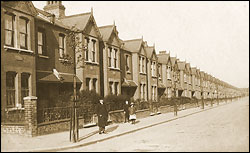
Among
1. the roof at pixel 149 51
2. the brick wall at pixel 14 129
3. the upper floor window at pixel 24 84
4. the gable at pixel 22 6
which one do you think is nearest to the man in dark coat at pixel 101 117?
the brick wall at pixel 14 129

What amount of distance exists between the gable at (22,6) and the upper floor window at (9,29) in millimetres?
612

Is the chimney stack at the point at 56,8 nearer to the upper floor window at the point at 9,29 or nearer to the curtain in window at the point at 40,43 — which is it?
the curtain in window at the point at 40,43

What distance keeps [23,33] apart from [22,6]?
1637mm

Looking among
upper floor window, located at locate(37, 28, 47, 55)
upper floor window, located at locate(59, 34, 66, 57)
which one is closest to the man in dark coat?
upper floor window, located at locate(37, 28, 47, 55)

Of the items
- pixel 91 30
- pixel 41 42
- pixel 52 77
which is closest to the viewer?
pixel 52 77

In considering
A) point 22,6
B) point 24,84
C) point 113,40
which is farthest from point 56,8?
point 24,84

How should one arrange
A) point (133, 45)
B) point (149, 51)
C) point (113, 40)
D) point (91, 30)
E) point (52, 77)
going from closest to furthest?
point (52, 77), point (91, 30), point (113, 40), point (133, 45), point (149, 51)

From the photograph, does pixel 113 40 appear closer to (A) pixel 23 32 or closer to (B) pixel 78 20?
(B) pixel 78 20

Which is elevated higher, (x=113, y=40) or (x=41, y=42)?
(x=113, y=40)

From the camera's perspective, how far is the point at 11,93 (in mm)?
16156

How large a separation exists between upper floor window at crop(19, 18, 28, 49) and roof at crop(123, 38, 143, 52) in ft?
61.7

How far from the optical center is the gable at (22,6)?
1622 centimetres

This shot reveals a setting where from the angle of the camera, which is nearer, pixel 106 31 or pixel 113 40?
pixel 106 31

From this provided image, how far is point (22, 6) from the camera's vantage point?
17047mm
